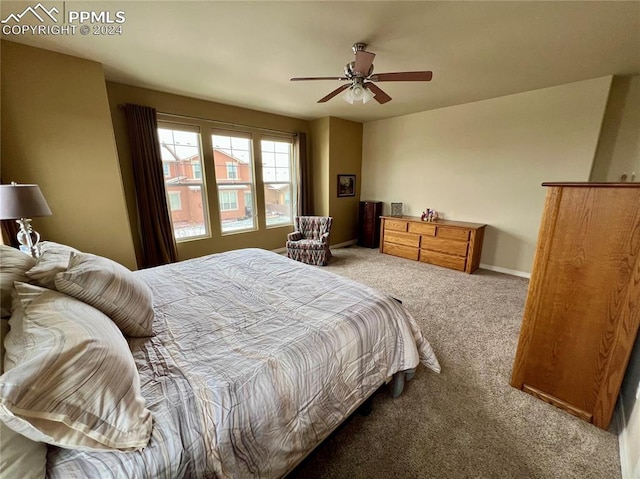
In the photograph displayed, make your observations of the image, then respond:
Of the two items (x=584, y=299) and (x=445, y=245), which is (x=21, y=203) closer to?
(x=584, y=299)

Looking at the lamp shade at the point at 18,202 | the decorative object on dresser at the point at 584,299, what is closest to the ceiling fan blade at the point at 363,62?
the decorative object on dresser at the point at 584,299

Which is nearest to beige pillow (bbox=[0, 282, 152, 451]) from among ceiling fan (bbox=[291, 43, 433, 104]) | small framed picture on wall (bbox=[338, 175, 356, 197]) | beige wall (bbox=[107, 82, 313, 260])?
ceiling fan (bbox=[291, 43, 433, 104])

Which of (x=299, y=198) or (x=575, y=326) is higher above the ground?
Answer: (x=299, y=198)

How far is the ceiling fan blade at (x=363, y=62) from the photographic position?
196cm

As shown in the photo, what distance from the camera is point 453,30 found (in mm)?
2066

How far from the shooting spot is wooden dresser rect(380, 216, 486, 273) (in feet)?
12.7

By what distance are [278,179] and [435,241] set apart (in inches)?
123

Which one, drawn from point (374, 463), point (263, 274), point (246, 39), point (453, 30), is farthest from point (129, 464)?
point (453, 30)

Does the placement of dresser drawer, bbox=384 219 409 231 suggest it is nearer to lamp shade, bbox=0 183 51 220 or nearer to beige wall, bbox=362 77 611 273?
beige wall, bbox=362 77 611 273

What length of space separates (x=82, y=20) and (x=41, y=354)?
8.64 ft

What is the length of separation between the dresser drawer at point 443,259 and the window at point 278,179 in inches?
108

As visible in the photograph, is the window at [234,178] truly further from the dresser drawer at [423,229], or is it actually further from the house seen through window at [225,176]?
the dresser drawer at [423,229]

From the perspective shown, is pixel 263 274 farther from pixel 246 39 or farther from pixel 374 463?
pixel 246 39

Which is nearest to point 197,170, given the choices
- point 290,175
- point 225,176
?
point 225,176
